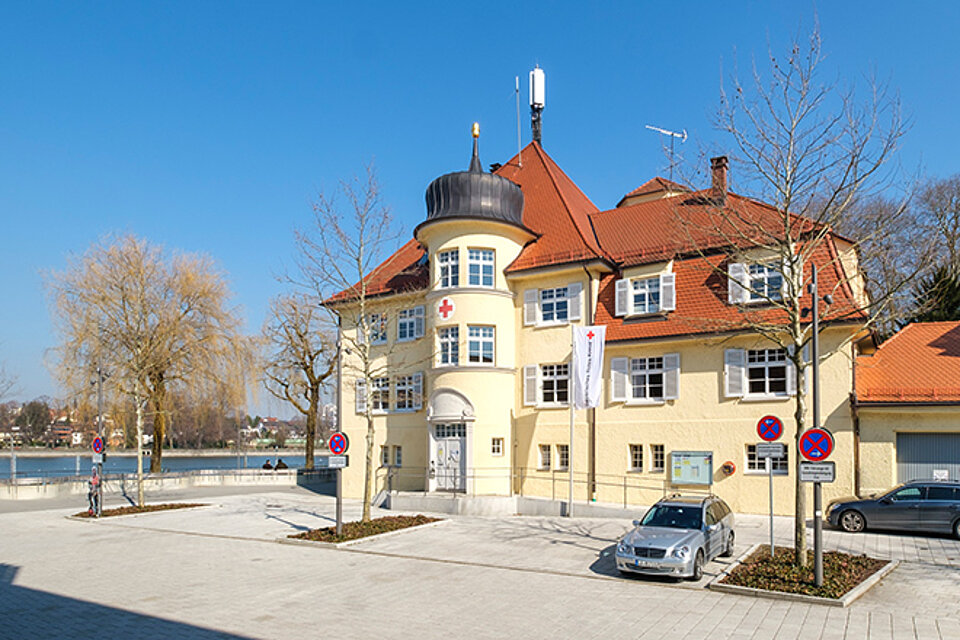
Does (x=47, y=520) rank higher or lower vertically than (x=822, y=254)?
lower

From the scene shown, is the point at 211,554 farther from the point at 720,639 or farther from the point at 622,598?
the point at 720,639

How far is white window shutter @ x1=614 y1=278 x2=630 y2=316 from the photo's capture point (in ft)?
89.8

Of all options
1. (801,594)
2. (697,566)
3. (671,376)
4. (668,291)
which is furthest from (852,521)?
(668,291)

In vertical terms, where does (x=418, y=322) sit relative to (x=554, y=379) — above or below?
above

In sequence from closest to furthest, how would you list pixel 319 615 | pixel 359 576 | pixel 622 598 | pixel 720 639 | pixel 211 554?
pixel 720 639 → pixel 319 615 → pixel 622 598 → pixel 359 576 → pixel 211 554

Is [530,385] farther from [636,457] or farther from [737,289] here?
[737,289]

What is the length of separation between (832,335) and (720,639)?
50.1 ft

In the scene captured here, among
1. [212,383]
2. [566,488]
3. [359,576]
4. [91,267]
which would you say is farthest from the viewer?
[212,383]

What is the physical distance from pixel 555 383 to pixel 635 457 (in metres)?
4.03

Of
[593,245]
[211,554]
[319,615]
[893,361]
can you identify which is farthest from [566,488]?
[319,615]

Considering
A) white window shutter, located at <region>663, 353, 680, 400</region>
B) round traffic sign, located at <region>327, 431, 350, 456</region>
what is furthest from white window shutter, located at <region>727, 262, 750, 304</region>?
round traffic sign, located at <region>327, 431, 350, 456</region>

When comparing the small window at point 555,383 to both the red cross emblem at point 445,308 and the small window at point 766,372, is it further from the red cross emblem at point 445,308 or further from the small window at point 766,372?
the small window at point 766,372

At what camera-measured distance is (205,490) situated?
125 feet

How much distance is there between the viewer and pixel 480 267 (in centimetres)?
2956
